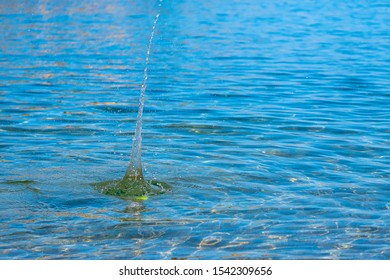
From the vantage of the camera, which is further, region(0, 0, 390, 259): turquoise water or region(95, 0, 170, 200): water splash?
region(95, 0, 170, 200): water splash

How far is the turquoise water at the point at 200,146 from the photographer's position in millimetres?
7844

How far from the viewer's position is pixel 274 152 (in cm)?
1114

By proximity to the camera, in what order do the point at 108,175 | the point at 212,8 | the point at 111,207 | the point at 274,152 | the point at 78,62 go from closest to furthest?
the point at 111,207 → the point at 108,175 → the point at 274,152 → the point at 78,62 → the point at 212,8

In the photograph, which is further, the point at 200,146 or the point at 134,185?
the point at 200,146

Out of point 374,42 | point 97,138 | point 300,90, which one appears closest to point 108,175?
point 97,138

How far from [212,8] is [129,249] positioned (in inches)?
1188

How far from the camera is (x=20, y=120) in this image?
13055mm

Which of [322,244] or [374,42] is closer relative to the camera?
[322,244]

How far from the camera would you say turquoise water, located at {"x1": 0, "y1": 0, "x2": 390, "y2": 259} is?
7844mm

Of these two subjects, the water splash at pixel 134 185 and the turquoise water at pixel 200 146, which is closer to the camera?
the turquoise water at pixel 200 146

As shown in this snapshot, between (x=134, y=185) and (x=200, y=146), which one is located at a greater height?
(x=134, y=185)

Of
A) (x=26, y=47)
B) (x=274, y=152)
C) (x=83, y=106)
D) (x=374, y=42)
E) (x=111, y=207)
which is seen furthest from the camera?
(x=374, y=42)

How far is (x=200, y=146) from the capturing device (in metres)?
11.5

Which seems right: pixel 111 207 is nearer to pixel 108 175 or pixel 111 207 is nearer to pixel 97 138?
pixel 108 175
